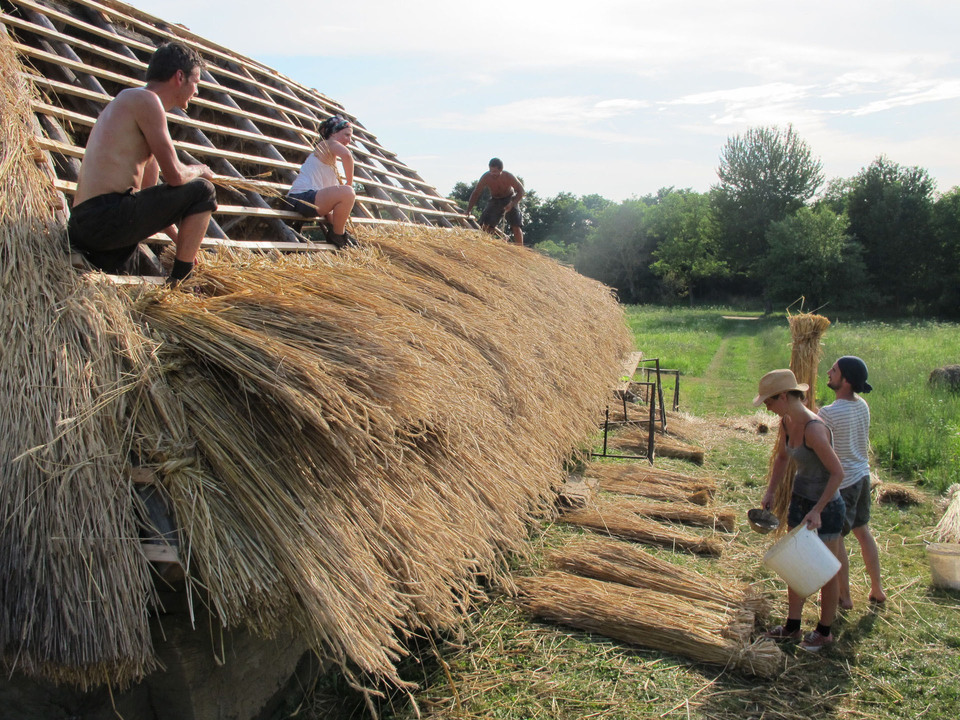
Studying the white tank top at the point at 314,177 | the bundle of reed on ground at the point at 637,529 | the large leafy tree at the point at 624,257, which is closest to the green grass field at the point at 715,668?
the bundle of reed on ground at the point at 637,529

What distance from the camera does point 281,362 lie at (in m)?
2.53

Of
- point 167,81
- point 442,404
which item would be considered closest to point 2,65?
point 167,81

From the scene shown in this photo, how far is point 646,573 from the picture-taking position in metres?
4.84

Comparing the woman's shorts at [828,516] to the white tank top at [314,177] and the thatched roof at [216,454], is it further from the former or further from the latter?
the white tank top at [314,177]

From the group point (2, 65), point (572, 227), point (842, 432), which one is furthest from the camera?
point (572, 227)

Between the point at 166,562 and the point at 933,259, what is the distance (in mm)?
42998

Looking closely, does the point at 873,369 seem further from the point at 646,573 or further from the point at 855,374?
the point at 646,573

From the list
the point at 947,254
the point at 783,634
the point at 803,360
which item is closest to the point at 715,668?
the point at 783,634

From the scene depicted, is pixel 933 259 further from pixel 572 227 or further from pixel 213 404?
pixel 213 404

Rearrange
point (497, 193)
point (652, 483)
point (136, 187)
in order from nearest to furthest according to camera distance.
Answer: point (136, 187) < point (652, 483) < point (497, 193)

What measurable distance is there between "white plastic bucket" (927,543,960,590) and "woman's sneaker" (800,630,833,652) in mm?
1436

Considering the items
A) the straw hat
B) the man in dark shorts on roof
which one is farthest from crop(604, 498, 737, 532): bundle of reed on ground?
the man in dark shorts on roof

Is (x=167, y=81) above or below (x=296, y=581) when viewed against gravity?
above

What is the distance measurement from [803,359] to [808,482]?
165 cm
